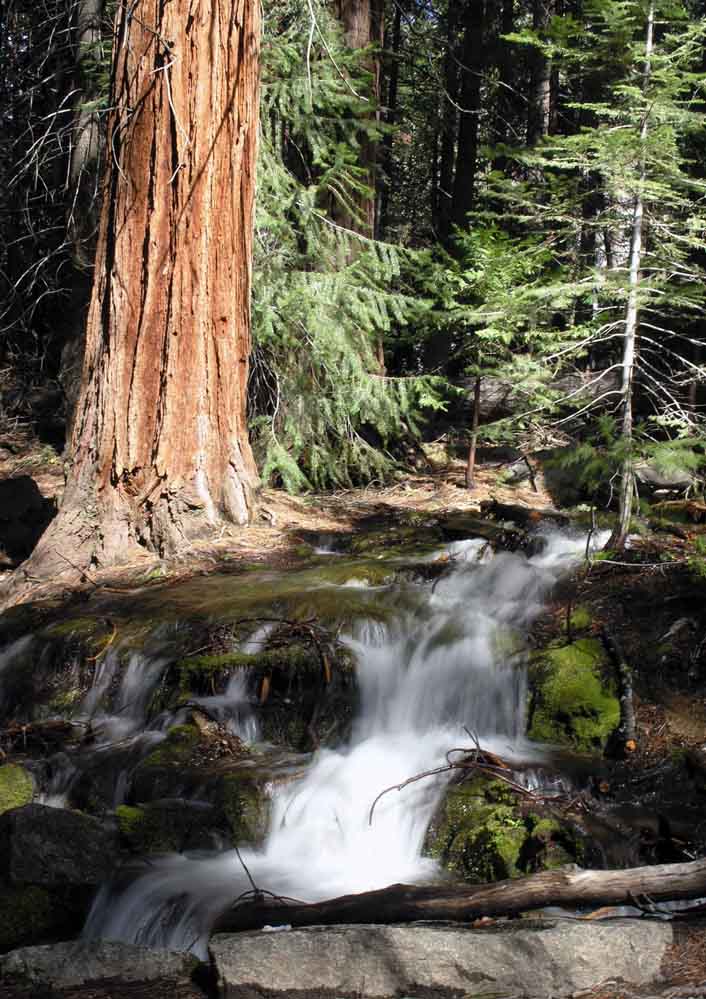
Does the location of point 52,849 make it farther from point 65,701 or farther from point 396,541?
point 396,541

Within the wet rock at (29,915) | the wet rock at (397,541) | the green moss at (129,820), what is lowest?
the wet rock at (29,915)

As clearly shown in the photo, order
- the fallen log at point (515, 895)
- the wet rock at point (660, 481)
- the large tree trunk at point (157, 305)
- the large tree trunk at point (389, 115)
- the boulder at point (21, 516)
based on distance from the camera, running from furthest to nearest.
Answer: the large tree trunk at point (389, 115) < the wet rock at point (660, 481) < the boulder at point (21, 516) < the large tree trunk at point (157, 305) < the fallen log at point (515, 895)

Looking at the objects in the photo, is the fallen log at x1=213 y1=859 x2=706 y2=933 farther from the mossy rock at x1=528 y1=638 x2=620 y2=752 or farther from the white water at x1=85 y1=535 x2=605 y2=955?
the mossy rock at x1=528 y1=638 x2=620 y2=752

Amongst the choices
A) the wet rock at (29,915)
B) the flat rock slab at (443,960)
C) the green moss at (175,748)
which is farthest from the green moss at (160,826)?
the flat rock slab at (443,960)

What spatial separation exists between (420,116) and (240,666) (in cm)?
1655

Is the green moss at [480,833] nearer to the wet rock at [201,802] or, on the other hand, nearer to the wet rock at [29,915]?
the wet rock at [201,802]

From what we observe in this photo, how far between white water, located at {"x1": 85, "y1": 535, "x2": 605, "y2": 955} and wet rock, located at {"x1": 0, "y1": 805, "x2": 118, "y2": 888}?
0.18 m

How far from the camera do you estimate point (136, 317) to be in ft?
27.9

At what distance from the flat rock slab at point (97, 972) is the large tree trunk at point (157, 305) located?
439 cm

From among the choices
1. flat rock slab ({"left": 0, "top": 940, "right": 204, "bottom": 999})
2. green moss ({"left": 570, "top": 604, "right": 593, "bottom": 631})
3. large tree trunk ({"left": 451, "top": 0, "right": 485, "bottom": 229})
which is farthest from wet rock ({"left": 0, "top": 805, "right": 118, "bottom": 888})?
large tree trunk ({"left": 451, "top": 0, "right": 485, "bottom": 229})

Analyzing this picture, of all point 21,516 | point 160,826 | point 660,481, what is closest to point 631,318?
point 660,481

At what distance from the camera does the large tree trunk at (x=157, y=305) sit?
8414 millimetres

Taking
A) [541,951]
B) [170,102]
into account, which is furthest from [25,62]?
[541,951]

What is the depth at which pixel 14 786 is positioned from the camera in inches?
221
